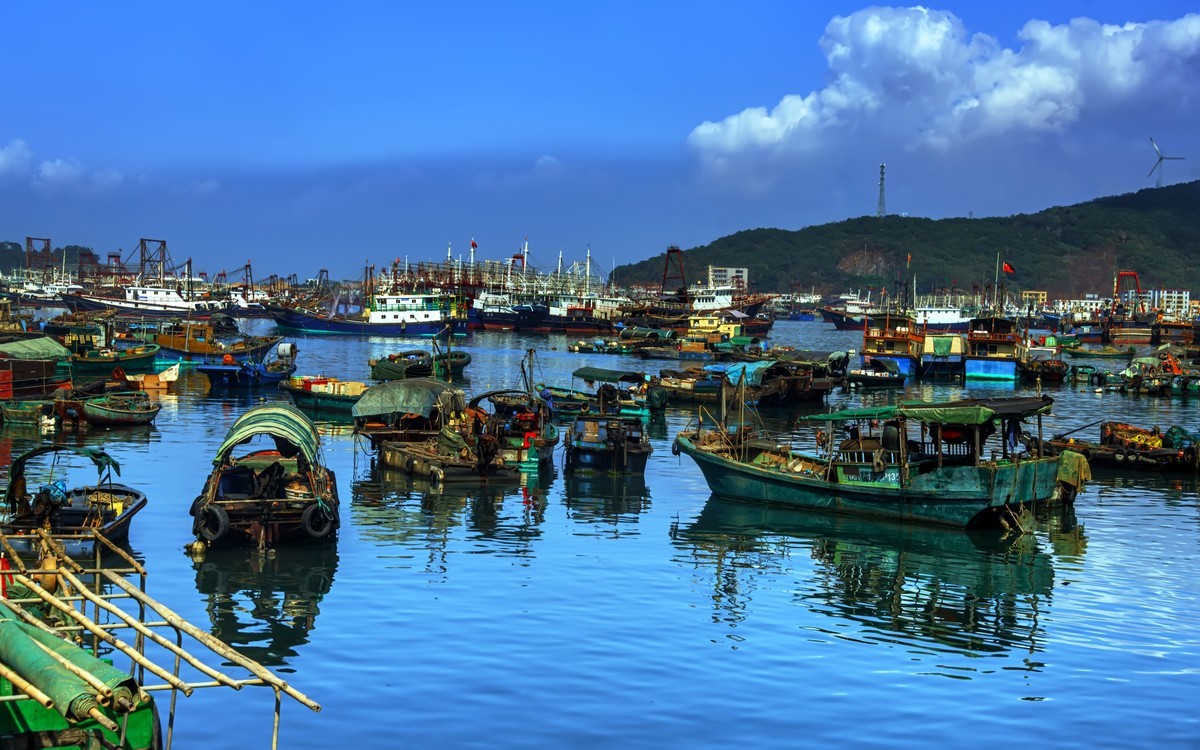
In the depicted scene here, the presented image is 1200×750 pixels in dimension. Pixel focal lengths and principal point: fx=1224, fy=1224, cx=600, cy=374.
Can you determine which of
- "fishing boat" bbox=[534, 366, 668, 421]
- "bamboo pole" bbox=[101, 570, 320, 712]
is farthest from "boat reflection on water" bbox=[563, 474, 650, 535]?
"bamboo pole" bbox=[101, 570, 320, 712]

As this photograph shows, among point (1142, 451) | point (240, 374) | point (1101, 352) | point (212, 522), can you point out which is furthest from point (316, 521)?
point (1101, 352)

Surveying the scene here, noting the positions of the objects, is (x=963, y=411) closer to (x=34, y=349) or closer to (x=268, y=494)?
(x=268, y=494)

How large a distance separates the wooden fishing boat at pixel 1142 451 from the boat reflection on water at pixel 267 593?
26.4 meters

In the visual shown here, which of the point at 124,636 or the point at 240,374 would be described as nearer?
the point at 124,636

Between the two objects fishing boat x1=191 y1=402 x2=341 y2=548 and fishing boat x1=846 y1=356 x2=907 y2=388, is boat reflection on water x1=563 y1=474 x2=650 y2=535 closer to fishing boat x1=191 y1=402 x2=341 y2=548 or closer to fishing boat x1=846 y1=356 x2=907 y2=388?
fishing boat x1=191 y1=402 x2=341 y2=548

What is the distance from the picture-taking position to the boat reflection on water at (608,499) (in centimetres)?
3347

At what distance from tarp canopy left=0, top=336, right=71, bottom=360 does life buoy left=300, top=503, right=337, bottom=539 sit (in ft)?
110

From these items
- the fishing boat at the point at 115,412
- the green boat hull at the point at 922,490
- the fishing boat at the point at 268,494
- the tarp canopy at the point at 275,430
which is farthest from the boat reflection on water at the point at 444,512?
the fishing boat at the point at 115,412

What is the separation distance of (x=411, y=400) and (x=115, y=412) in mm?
14017

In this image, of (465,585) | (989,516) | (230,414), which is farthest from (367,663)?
(230,414)

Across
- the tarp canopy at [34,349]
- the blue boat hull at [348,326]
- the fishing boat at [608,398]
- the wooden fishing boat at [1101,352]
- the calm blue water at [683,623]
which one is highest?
the blue boat hull at [348,326]

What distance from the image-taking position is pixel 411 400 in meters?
42.0

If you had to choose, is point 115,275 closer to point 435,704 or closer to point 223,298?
point 223,298

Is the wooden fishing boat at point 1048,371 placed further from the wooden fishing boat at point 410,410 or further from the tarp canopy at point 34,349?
the tarp canopy at point 34,349
